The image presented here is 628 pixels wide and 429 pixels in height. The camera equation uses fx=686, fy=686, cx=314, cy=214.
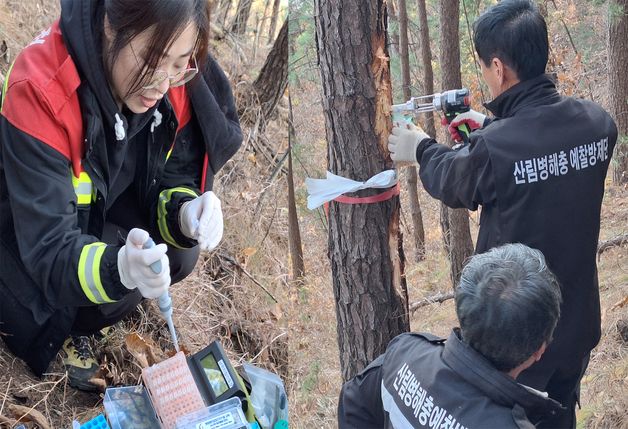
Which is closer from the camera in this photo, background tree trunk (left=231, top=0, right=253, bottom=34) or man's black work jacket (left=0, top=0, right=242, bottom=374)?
man's black work jacket (left=0, top=0, right=242, bottom=374)

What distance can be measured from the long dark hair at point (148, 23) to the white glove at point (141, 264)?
52 cm

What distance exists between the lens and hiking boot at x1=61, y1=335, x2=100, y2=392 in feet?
8.82

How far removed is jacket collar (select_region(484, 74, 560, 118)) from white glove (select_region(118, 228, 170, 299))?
4.65 feet

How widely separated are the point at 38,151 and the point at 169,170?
0.77 m

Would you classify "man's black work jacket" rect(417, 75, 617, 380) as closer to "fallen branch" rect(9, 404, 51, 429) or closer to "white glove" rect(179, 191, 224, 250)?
"white glove" rect(179, 191, 224, 250)

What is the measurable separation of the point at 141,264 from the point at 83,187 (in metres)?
0.47

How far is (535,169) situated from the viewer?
8.11 ft

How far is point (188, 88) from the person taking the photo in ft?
8.44

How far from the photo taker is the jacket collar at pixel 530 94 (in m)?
2.55

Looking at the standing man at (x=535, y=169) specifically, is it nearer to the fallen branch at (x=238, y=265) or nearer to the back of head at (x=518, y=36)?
the back of head at (x=518, y=36)

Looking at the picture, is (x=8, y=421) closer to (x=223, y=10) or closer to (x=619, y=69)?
(x=223, y=10)

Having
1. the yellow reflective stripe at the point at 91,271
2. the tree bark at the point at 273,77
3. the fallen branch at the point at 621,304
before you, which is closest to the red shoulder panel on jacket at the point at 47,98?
the yellow reflective stripe at the point at 91,271

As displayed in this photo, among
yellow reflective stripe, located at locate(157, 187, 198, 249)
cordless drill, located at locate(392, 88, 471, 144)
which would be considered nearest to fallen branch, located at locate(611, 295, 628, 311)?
cordless drill, located at locate(392, 88, 471, 144)

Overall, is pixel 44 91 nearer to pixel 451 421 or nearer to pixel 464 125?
pixel 451 421
